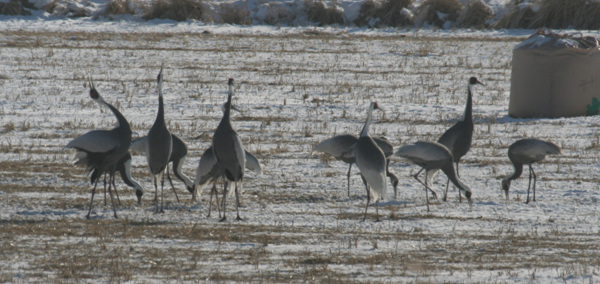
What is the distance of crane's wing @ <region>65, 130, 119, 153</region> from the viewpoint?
9.26m

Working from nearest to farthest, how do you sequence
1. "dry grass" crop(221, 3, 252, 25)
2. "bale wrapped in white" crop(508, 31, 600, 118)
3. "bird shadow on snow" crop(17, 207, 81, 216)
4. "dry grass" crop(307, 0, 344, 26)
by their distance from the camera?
"bird shadow on snow" crop(17, 207, 81, 216) < "bale wrapped in white" crop(508, 31, 600, 118) < "dry grass" crop(221, 3, 252, 25) < "dry grass" crop(307, 0, 344, 26)

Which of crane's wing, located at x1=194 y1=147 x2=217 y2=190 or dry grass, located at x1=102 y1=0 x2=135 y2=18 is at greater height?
dry grass, located at x1=102 y1=0 x2=135 y2=18

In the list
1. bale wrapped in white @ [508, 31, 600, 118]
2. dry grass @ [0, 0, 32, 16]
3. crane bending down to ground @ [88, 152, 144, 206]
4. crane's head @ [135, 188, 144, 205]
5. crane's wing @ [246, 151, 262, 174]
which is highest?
dry grass @ [0, 0, 32, 16]

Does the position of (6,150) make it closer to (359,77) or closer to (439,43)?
(359,77)

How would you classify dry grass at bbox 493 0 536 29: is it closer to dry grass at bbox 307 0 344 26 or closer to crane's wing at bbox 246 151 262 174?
dry grass at bbox 307 0 344 26

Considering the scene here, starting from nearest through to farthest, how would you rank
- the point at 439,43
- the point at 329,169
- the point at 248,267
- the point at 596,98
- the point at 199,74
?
the point at 248,267, the point at 329,169, the point at 596,98, the point at 199,74, the point at 439,43

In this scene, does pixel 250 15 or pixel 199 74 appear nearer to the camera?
pixel 199 74

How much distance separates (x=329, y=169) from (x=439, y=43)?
17.4 meters

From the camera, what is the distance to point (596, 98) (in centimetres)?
1686

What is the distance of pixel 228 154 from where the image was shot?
938 cm

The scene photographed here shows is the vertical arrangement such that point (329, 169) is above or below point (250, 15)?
below

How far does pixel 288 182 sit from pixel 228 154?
1.79 metres

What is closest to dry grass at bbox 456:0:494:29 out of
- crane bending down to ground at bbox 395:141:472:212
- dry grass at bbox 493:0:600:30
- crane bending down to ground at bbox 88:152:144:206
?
dry grass at bbox 493:0:600:30

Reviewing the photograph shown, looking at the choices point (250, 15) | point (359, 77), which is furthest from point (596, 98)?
point (250, 15)
